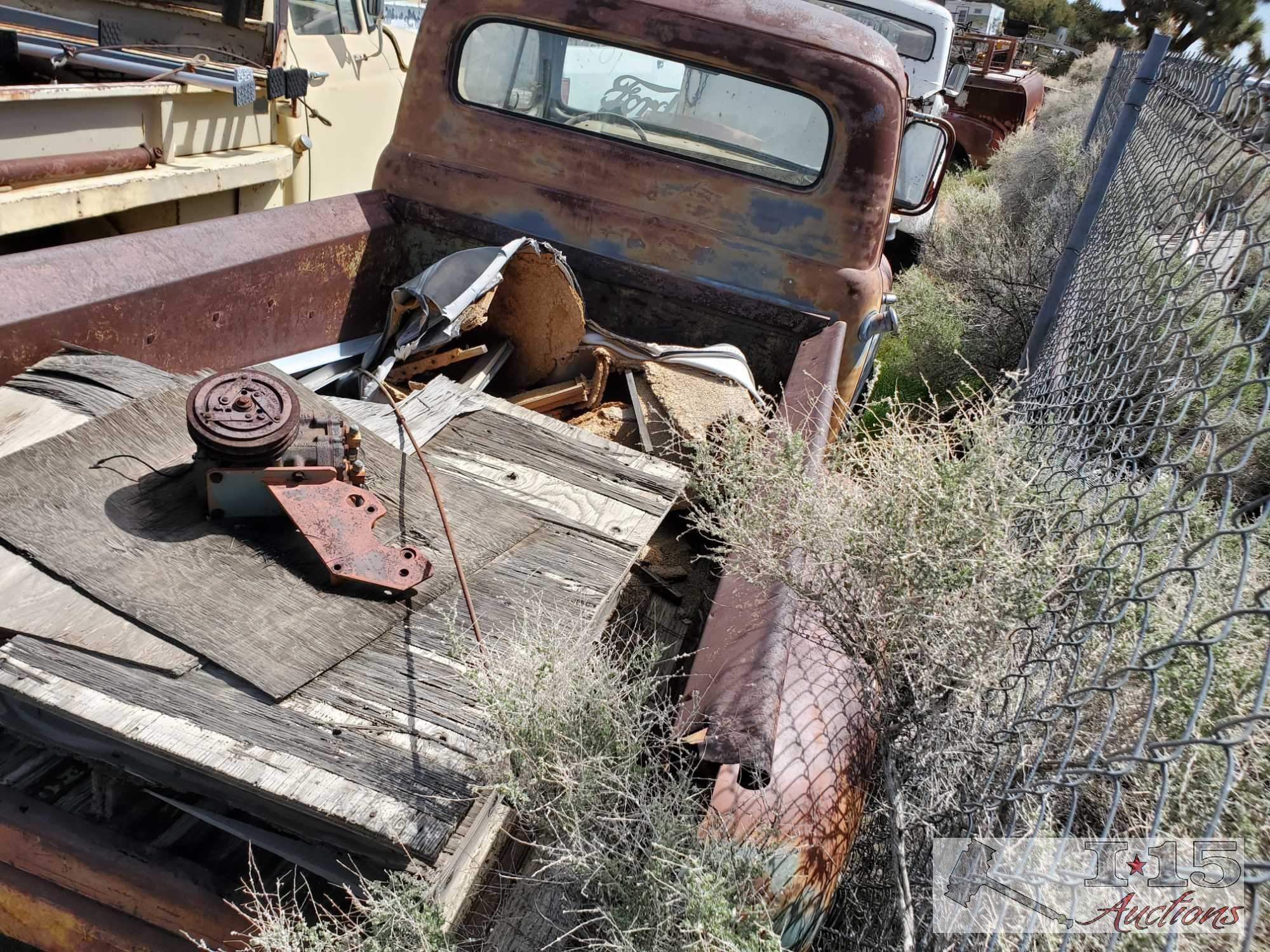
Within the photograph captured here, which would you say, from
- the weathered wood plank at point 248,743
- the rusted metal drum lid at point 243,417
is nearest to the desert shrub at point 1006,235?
the rusted metal drum lid at point 243,417

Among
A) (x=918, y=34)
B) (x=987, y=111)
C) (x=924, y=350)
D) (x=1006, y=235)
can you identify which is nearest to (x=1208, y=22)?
(x=987, y=111)

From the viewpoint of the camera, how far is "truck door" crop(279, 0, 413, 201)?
5.30 metres

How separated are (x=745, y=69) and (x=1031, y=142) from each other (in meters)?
8.14

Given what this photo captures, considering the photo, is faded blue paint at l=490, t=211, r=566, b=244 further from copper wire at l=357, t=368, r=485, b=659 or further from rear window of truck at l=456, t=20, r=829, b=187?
copper wire at l=357, t=368, r=485, b=659

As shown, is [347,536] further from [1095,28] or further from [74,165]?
[1095,28]

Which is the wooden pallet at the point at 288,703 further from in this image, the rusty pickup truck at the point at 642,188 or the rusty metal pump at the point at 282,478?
the rusty pickup truck at the point at 642,188

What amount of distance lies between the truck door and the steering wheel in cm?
232

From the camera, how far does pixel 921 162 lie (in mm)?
3426

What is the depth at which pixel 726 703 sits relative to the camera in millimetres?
1688

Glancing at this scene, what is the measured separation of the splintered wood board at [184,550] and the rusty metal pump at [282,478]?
0.05 meters

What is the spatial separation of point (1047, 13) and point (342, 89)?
102 feet

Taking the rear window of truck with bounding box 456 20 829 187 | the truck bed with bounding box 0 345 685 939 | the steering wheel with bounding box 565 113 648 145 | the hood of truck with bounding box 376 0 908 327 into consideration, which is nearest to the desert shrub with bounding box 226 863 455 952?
the truck bed with bounding box 0 345 685 939

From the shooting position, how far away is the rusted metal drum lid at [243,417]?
1807 mm

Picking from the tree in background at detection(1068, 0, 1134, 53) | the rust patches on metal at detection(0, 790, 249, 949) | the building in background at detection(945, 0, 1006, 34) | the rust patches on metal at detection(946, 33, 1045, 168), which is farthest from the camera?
the tree in background at detection(1068, 0, 1134, 53)
